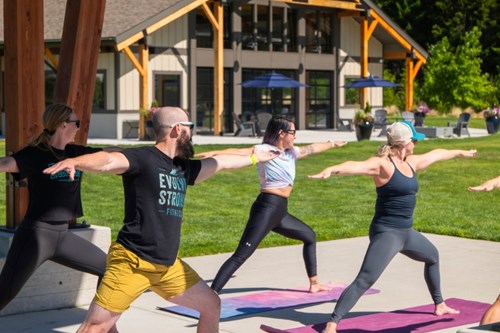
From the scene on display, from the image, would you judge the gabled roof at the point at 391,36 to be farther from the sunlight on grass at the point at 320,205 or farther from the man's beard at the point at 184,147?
the man's beard at the point at 184,147

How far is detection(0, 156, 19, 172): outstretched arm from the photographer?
7059 millimetres

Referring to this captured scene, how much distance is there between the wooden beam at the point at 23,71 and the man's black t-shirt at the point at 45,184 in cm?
163

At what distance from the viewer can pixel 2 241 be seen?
8977mm

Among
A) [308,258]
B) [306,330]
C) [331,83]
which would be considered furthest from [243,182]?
[331,83]

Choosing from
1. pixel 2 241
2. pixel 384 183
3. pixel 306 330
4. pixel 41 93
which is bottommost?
pixel 306 330

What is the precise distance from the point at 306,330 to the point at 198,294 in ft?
6.52

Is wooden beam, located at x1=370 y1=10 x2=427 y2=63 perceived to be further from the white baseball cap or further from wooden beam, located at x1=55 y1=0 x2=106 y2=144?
the white baseball cap

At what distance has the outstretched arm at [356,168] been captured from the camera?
24.9 feet

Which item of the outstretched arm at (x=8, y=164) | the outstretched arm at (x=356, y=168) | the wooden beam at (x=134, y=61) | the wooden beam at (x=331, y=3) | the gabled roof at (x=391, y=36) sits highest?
the wooden beam at (x=331, y=3)

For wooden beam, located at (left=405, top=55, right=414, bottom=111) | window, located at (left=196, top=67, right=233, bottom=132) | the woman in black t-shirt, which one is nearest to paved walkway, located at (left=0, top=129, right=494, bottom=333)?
the woman in black t-shirt

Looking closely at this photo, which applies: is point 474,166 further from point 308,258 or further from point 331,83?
point 331,83

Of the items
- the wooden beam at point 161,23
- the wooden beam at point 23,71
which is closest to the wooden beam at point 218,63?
the wooden beam at point 161,23

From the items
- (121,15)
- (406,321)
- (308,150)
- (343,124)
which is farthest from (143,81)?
(406,321)

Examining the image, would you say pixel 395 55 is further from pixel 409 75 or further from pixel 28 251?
pixel 28 251
